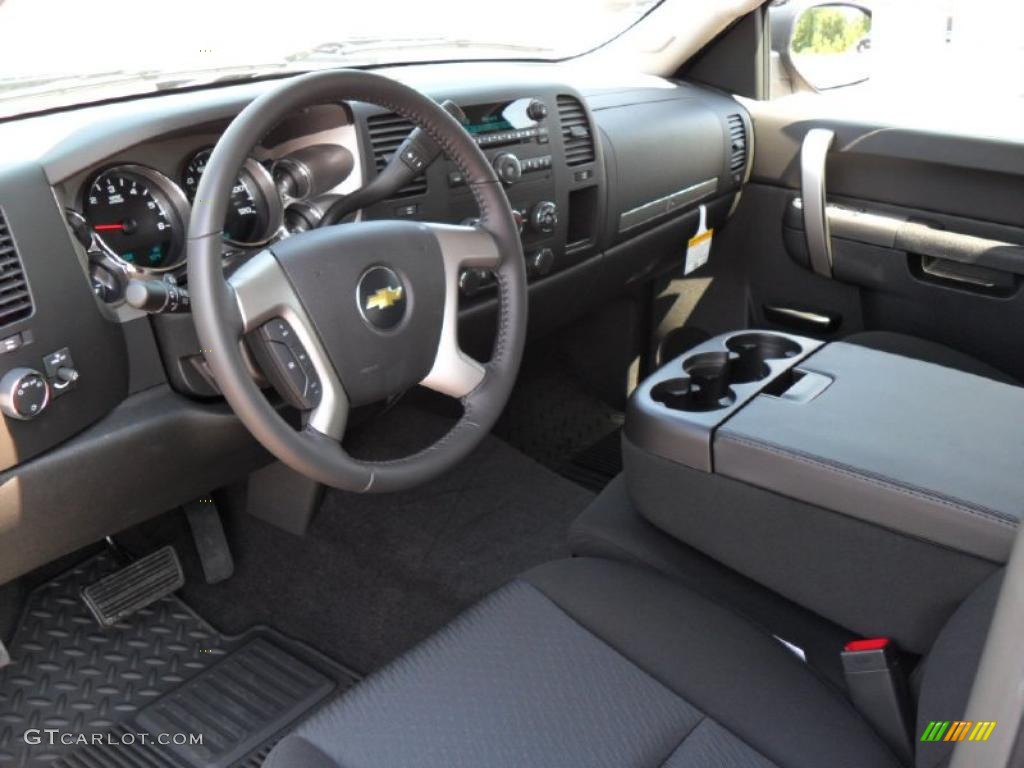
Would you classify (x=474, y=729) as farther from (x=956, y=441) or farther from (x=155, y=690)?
(x=155, y=690)

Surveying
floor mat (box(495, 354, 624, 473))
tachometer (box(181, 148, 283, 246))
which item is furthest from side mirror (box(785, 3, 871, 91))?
tachometer (box(181, 148, 283, 246))

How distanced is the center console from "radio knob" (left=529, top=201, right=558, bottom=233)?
1.70 ft

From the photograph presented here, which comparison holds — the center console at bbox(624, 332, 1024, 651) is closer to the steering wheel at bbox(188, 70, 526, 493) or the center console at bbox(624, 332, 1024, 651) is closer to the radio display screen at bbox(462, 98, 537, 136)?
the steering wheel at bbox(188, 70, 526, 493)

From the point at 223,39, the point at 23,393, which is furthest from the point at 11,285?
the point at 223,39

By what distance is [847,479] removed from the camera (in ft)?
3.96

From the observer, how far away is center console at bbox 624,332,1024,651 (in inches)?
45.7

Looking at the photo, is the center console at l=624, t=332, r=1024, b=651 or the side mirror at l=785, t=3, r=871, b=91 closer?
the center console at l=624, t=332, r=1024, b=651

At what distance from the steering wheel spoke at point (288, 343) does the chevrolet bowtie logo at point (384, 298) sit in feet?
0.30

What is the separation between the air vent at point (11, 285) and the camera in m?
Answer: 1.17

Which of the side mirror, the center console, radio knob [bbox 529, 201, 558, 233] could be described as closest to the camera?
the center console

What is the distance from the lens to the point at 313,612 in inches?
79.0

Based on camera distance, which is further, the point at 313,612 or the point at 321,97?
the point at 313,612

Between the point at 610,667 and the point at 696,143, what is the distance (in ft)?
5.06

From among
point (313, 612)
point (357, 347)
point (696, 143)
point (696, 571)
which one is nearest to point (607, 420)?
point (696, 143)
